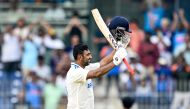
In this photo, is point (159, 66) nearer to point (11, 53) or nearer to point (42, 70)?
point (42, 70)

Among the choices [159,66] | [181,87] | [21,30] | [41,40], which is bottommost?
[181,87]

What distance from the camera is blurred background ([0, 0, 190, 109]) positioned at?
65.5ft

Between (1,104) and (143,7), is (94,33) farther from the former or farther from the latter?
(1,104)

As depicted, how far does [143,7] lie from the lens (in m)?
22.4

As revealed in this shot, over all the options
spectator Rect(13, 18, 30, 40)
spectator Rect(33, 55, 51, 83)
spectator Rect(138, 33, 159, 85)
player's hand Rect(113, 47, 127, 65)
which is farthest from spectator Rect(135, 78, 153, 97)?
player's hand Rect(113, 47, 127, 65)

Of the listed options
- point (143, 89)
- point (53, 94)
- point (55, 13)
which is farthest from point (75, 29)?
point (143, 89)

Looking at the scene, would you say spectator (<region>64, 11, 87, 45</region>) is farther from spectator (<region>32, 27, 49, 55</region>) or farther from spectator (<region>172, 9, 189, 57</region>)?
spectator (<region>172, 9, 189, 57</region>)

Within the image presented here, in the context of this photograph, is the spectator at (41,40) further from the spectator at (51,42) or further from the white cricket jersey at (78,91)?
the white cricket jersey at (78,91)

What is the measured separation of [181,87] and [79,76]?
26.1 feet

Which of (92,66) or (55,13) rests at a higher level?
(55,13)

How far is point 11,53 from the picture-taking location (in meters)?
21.0

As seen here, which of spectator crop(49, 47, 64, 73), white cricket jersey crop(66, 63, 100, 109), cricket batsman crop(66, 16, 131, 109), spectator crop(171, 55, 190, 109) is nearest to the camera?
cricket batsman crop(66, 16, 131, 109)

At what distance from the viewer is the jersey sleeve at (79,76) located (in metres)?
12.1

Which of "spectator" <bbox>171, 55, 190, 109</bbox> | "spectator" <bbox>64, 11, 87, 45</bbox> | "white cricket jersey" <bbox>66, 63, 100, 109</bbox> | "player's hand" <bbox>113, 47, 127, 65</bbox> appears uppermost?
"spectator" <bbox>64, 11, 87, 45</bbox>
